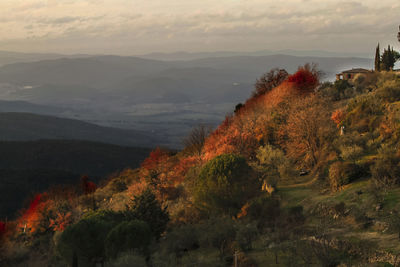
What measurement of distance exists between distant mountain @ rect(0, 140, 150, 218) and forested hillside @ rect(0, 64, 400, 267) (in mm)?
64934

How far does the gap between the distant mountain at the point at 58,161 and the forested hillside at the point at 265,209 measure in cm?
6493

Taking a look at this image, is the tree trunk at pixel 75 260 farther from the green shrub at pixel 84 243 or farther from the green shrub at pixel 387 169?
the green shrub at pixel 387 169

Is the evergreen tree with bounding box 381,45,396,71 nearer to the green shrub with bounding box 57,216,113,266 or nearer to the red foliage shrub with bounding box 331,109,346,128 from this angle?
the red foliage shrub with bounding box 331,109,346,128

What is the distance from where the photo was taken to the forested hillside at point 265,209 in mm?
18562

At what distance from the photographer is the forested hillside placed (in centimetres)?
1856

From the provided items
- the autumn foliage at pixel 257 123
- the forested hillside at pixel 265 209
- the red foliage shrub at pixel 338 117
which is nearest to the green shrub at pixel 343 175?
the forested hillside at pixel 265 209

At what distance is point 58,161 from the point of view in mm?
138500

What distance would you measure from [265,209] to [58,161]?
127 meters

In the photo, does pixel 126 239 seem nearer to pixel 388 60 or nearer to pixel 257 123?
pixel 257 123

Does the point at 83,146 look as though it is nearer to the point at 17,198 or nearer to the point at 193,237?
the point at 17,198

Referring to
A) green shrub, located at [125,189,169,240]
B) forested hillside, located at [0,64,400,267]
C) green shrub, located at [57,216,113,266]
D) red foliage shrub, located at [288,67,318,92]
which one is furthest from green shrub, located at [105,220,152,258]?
red foliage shrub, located at [288,67,318,92]

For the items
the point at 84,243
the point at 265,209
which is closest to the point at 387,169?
the point at 265,209

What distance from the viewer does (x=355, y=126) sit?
38375 mm

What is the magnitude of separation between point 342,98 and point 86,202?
1579 inches
